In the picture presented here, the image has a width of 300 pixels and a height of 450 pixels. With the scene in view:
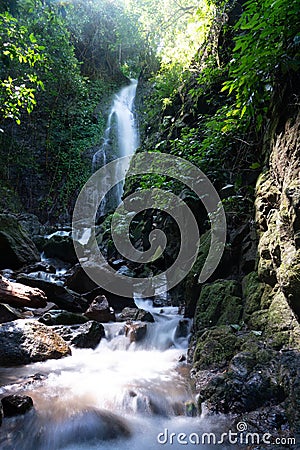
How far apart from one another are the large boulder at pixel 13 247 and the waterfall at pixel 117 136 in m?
5.99

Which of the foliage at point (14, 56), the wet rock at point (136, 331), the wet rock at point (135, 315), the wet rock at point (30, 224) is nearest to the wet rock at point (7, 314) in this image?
the wet rock at point (136, 331)

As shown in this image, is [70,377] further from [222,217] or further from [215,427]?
[222,217]

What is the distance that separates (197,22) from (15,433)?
856 cm

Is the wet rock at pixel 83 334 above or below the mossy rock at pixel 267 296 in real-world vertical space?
below

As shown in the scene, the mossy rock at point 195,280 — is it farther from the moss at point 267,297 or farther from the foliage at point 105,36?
the foliage at point 105,36

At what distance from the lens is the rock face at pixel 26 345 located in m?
3.70

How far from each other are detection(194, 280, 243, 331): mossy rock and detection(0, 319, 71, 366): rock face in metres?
1.89

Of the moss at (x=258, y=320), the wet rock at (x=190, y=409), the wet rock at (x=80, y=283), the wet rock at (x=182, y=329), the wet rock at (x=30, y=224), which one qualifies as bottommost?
the wet rock at (x=190, y=409)

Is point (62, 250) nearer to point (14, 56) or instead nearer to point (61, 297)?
point (61, 297)

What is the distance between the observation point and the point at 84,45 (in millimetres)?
20062

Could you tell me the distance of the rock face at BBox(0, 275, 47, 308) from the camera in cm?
566
